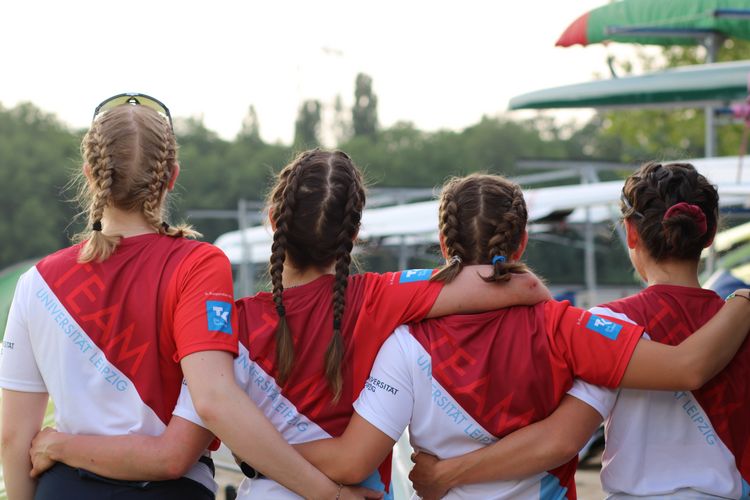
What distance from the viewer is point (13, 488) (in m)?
2.24

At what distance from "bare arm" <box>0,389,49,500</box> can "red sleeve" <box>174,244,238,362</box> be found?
421 mm

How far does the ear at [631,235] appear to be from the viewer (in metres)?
2.50

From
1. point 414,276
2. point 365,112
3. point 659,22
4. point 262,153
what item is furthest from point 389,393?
point 365,112

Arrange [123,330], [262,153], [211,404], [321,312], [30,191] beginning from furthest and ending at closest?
[262,153] < [30,191] < [321,312] < [123,330] < [211,404]

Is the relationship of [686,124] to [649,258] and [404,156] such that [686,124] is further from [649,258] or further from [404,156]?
[404,156]

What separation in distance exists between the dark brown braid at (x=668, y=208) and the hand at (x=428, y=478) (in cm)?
82

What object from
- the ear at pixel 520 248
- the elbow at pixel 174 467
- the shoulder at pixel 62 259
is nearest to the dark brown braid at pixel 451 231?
the ear at pixel 520 248

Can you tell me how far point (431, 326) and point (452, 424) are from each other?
25 centimetres

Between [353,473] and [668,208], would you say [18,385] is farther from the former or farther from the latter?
[668,208]

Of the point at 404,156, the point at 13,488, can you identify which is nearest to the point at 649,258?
the point at 13,488

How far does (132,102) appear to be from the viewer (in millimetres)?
2369

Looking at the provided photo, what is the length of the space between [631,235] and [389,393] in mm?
832

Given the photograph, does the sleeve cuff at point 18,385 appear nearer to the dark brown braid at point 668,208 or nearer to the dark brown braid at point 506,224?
the dark brown braid at point 506,224

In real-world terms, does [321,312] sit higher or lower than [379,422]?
higher
